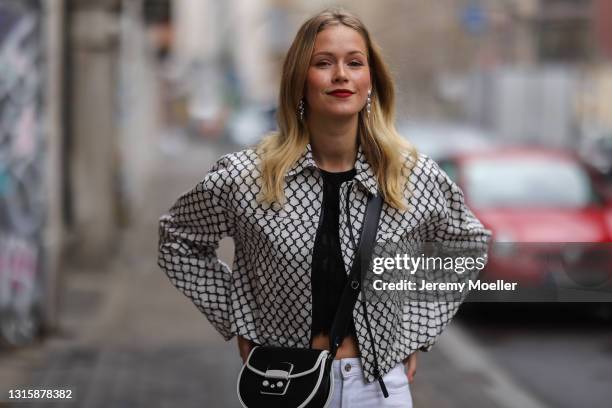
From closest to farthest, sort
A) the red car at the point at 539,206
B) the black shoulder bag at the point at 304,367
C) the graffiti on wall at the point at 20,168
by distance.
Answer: the black shoulder bag at the point at 304,367
the graffiti on wall at the point at 20,168
the red car at the point at 539,206

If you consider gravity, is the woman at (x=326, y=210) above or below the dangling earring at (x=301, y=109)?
below

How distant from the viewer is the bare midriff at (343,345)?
308 centimetres

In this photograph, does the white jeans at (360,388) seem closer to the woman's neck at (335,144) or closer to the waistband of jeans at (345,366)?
the waistband of jeans at (345,366)

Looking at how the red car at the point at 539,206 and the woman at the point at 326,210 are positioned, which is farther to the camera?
the red car at the point at 539,206

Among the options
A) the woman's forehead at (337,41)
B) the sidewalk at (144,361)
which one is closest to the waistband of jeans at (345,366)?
the woman's forehead at (337,41)

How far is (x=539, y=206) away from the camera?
1027 cm

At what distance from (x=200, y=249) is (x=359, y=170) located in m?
0.60

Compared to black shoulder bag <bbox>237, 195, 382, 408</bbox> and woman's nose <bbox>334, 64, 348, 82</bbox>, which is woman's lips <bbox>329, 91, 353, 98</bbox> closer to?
woman's nose <bbox>334, 64, 348, 82</bbox>

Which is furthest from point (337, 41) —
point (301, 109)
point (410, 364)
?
point (410, 364)

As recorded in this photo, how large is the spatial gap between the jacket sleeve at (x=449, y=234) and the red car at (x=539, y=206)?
4.73 m

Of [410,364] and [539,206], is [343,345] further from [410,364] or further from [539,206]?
[539,206]

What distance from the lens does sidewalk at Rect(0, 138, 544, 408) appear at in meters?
6.71

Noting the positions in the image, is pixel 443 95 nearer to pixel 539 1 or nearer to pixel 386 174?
pixel 539 1

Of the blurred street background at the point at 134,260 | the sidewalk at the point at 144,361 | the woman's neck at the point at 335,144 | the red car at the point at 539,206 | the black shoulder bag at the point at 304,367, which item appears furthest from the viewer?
the red car at the point at 539,206
